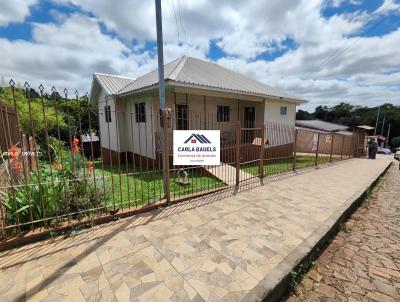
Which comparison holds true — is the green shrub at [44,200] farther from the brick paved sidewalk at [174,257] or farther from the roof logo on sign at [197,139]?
the roof logo on sign at [197,139]

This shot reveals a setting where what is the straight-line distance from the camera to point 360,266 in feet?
10.2

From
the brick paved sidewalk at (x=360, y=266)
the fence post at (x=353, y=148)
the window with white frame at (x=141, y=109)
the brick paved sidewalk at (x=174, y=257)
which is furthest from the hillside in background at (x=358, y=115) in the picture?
the brick paved sidewalk at (x=174, y=257)

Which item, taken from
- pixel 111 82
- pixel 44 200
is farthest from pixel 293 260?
pixel 111 82

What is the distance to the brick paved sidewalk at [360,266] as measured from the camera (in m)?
2.58

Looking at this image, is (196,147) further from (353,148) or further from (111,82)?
(353,148)

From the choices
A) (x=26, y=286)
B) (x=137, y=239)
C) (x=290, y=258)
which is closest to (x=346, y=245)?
(x=290, y=258)

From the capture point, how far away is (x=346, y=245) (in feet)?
12.1

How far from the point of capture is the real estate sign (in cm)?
529

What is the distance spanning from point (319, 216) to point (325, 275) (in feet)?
5.39

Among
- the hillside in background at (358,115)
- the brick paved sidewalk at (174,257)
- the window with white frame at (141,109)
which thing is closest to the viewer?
the brick paved sidewalk at (174,257)

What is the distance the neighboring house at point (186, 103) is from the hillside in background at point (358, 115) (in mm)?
49140

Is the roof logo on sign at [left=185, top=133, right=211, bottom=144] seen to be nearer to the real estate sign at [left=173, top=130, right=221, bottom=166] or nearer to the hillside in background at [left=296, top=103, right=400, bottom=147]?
the real estate sign at [left=173, top=130, right=221, bottom=166]

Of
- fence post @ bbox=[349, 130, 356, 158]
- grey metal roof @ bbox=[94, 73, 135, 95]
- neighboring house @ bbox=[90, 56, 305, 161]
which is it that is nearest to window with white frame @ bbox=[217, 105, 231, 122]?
neighboring house @ bbox=[90, 56, 305, 161]

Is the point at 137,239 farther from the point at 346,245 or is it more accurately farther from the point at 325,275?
the point at 346,245
